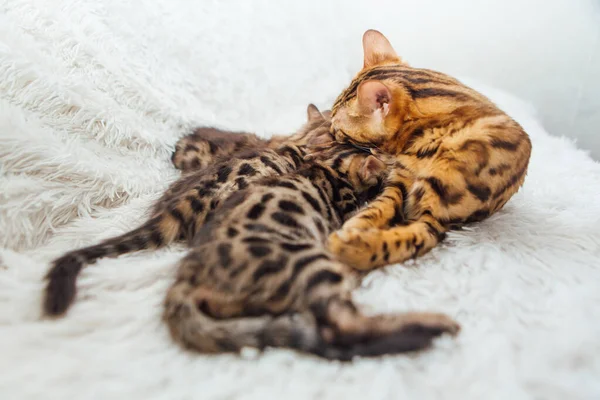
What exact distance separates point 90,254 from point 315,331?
1.48ft

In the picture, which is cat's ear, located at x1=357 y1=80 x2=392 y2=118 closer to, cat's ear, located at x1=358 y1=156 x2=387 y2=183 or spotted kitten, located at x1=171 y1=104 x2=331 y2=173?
cat's ear, located at x1=358 y1=156 x2=387 y2=183

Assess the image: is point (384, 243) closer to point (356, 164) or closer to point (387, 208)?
point (387, 208)

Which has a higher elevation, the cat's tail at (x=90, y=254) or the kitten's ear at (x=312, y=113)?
the kitten's ear at (x=312, y=113)

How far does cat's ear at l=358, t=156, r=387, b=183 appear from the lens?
3.50ft

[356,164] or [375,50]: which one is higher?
[375,50]

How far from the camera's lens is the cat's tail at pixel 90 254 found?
2.24ft

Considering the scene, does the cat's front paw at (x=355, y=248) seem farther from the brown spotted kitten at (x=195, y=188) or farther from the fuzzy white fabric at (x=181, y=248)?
the brown spotted kitten at (x=195, y=188)

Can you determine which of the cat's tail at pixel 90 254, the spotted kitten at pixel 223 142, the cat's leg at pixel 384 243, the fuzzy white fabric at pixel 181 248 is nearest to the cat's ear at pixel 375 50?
the spotted kitten at pixel 223 142

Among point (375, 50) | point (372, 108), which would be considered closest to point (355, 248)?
point (372, 108)

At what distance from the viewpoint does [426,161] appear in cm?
95

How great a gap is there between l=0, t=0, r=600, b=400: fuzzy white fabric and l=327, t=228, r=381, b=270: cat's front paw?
30 mm

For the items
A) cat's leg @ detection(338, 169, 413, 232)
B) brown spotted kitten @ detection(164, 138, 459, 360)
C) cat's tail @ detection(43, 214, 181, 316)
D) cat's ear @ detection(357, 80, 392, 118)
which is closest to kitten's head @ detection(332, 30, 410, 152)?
cat's ear @ detection(357, 80, 392, 118)

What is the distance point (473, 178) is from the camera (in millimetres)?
865


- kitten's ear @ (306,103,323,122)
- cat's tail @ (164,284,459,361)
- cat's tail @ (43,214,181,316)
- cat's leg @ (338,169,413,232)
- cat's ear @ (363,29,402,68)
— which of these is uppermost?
cat's ear @ (363,29,402,68)
